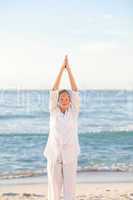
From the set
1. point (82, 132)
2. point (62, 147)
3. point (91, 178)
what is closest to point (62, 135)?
point (62, 147)

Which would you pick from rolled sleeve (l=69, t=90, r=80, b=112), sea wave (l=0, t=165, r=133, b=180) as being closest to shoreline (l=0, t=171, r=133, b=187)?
sea wave (l=0, t=165, r=133, b=180)

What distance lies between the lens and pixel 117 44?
16.9 ft

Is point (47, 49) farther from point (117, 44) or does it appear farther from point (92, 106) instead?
point (92, 106)

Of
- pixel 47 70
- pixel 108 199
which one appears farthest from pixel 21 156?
pixel 108 199

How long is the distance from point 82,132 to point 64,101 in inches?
104

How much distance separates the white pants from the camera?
11.3 feet

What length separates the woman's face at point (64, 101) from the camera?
3.48 m

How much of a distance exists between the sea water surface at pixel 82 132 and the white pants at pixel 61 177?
1.41 m

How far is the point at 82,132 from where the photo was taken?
6113 millimetres

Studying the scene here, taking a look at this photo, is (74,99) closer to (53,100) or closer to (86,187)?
(53,100)

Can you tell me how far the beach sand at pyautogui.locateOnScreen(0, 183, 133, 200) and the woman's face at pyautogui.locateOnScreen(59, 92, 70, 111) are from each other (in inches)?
34.0

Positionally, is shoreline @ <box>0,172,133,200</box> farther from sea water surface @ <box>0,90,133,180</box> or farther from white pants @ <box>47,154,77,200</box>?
white pants @ <box>47,154,77,200</box>

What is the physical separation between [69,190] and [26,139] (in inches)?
100

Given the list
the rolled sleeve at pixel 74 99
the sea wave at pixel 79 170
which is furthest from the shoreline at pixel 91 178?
the rolled sleeve at pixel 74 99
